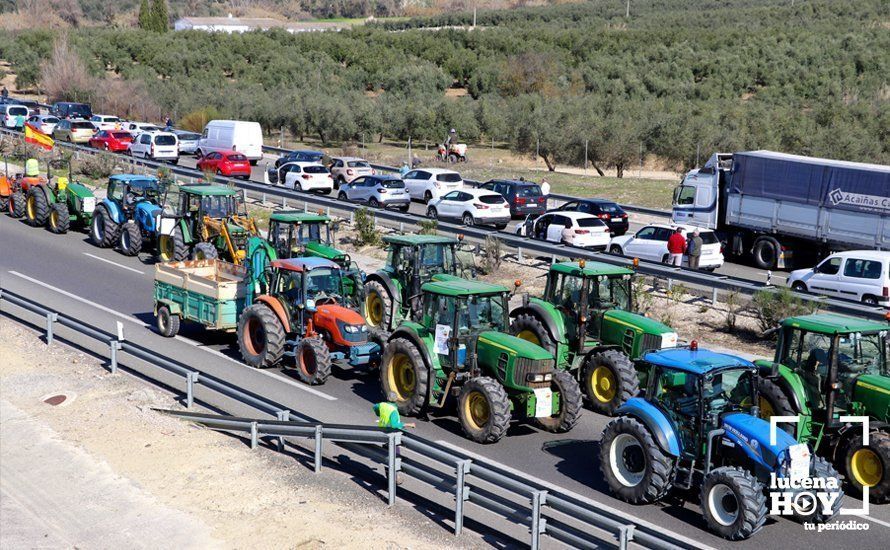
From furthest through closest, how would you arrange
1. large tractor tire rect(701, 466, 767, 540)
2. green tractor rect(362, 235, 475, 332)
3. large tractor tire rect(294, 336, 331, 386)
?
1. green tractor rect(362, 235, 475, 332)
2. large tractor tire rect(294, 336, 331, 386)
3. large tractor tire rect(701, 466, 767, 540)

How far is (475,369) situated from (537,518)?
4000 millimetres

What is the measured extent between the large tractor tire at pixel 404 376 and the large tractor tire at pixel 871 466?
18.9 feet

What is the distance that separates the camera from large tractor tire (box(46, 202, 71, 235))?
3109 centimetres

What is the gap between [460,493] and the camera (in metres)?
11.7

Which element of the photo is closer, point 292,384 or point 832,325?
point 832,325

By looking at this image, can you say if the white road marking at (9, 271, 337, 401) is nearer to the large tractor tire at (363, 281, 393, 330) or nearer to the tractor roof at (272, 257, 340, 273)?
the tractor roof at (272, 257, 340, 273)

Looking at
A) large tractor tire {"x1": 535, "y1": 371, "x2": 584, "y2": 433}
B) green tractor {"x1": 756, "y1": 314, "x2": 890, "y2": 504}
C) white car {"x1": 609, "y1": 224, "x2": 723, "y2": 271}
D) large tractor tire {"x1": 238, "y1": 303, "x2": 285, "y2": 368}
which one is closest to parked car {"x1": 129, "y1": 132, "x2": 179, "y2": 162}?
white car {"x1": 609, "y1": 224, "x2": 723, "y2": 271}

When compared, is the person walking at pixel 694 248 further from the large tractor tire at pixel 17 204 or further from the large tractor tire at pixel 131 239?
the large tractor tire at pixel 17 204

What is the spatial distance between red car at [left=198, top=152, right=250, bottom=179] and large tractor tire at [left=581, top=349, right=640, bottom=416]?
28.9 metres

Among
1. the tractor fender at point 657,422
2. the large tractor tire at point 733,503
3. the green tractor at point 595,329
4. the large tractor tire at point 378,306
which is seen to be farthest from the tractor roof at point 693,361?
the large tractor tire at point 378,306

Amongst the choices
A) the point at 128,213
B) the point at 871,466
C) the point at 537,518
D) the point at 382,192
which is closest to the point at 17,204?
the point at 128,213

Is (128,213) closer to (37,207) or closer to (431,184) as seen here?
(37,207)

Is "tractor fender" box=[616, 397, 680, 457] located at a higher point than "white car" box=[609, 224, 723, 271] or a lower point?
higher

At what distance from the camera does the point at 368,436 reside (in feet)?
42.6
